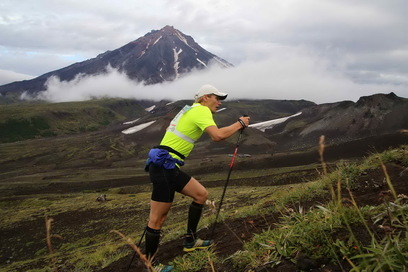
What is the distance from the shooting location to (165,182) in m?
5.61

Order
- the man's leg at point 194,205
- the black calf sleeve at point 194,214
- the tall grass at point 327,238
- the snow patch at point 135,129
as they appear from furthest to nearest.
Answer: the snow patch at point 135,129 < the black calf sleeve at point 194,214 < the man's leg at point 194,205 < the tall grass at point 327,238

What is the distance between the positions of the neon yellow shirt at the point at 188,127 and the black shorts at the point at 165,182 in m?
0.30

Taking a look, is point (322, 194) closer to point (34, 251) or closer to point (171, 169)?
point (171, 169)

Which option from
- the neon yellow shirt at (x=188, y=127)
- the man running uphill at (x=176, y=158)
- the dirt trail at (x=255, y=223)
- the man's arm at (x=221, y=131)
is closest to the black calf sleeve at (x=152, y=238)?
the man running uphill at (x=176, y=158)

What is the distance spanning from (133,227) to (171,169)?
1771 centimetres

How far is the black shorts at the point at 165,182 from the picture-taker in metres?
5.61

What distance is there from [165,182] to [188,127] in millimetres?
997

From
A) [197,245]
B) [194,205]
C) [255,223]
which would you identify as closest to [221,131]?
[194,205]

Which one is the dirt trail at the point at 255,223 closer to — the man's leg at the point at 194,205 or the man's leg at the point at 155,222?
the man's leg at the point at 194,205

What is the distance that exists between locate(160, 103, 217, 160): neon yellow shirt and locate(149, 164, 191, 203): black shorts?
0.30 meters

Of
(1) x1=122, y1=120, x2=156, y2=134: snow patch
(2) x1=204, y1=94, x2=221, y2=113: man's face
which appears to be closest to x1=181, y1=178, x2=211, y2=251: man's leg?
(2) x1=204, y1=94, x2=221, y2=113: man's face

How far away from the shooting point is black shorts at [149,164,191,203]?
5.61 m

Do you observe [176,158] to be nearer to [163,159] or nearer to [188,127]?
[163,159]

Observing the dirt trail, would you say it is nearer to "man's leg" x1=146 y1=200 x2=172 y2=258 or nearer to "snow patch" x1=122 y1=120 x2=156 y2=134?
"man's leg" x1=146 y1=200 x2=172 y2=258
